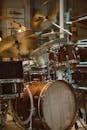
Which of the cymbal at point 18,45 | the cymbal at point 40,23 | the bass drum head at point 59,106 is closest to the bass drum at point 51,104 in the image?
the bass drum head at point 59,106

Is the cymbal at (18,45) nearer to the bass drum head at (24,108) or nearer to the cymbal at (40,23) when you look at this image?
the cymbal at (40,23)

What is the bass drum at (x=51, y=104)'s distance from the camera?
144 inches

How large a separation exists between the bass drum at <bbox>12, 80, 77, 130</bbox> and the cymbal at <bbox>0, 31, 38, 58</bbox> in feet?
2.09

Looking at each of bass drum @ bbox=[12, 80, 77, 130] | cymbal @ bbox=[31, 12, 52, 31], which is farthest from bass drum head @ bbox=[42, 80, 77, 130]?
cymbal @ bbox=[31, 12, 52, 31]

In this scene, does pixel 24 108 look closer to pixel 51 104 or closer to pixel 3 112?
pixel 3 112

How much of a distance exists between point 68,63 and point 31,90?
0.60 m

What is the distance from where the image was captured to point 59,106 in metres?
3.80

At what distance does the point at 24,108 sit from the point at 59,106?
437 millimetres

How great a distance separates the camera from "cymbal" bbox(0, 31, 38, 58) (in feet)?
13.8

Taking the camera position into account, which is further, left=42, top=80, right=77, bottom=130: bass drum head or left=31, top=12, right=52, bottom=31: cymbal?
left=31, top=12, right=52, bottom=31: cymbal

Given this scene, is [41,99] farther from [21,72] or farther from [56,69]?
[56,69]

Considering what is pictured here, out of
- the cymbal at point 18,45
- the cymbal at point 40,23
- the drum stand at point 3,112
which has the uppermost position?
the cymbal at point 40,23

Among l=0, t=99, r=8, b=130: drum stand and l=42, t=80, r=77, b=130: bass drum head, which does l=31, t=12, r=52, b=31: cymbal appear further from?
l=0, t=99, r=8, b=130: drum stand

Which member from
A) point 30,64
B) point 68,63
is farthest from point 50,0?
point 68,63
